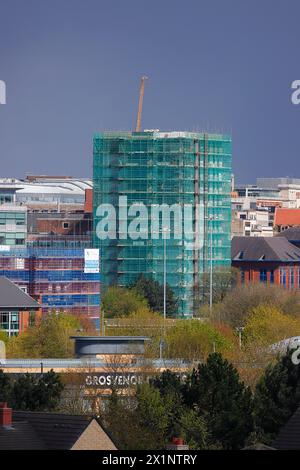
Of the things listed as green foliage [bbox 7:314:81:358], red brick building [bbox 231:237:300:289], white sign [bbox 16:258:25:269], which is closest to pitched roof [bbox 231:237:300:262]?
red brick building [bbox 231:237:300:289]

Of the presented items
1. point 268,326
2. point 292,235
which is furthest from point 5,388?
point 292,235

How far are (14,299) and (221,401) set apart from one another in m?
44.7

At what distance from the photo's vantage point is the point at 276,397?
151ft

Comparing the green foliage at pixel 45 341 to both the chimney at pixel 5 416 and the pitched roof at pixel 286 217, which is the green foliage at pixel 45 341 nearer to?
the chimney at pixel 5 416

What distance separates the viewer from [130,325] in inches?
3221

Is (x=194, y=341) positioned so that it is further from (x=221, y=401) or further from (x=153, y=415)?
(x=153, y=415)

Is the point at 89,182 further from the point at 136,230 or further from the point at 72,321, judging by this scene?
the point at 72,321

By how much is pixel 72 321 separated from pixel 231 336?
26.5ft

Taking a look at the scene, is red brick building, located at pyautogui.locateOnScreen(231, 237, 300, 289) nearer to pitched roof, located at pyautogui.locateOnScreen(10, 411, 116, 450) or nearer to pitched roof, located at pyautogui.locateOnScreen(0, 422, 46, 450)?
pitched roof, located at pyautogui.locateOnScreen(10, 411, 116, 450)

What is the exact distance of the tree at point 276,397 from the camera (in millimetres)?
42781

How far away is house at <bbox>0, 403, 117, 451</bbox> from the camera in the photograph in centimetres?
3167

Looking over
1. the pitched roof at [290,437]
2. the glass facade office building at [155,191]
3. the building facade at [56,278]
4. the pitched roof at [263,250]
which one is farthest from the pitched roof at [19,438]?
the pitched roof at [263,250]

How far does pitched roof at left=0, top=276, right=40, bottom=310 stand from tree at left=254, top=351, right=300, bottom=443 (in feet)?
125

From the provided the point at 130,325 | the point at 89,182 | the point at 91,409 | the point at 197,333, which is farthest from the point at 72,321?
the point at 89,182
